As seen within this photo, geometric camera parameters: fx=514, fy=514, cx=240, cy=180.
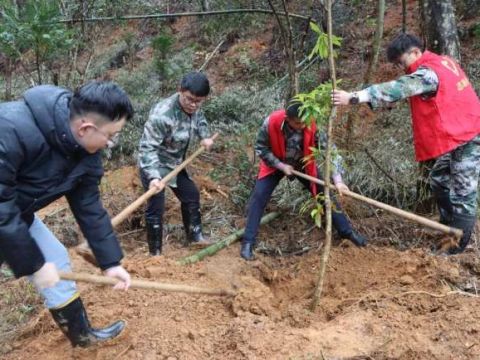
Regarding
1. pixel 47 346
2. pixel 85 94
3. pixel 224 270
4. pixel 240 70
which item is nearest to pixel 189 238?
pixel 224 270

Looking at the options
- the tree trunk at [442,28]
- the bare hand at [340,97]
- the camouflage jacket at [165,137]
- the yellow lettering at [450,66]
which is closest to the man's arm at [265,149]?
the camouflage jacket at [165,137]

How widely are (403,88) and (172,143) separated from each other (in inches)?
77.3

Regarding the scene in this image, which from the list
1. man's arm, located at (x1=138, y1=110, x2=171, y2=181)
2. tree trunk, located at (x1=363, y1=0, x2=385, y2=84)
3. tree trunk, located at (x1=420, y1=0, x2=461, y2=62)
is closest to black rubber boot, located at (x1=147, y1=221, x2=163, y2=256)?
man's arm, located at (x1=138, y1=110, x2=171, y2=181)

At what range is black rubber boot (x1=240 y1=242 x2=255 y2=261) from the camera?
455cm

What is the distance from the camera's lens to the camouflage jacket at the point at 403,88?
3.81 meters

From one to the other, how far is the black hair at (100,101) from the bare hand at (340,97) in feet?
4.30

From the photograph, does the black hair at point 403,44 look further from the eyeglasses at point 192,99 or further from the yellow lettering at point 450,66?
the eyeglasses at point 192,99

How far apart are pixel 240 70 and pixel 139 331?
766 cm

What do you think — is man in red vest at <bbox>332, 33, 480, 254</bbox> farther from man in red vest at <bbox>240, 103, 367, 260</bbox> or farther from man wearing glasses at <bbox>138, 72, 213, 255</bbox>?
man wearing glasses at <bbox>138, 72, 213, 255</bbox>

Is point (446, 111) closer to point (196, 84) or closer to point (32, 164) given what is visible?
point (196, 84)

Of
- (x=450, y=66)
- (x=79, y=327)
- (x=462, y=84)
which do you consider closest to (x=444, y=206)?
(x=462, y=84)

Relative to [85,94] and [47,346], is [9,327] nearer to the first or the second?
[47,346]

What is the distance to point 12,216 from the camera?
2.35 m

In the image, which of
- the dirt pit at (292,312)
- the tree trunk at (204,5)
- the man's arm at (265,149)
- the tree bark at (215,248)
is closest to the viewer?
the dirt pit at (292,312)
